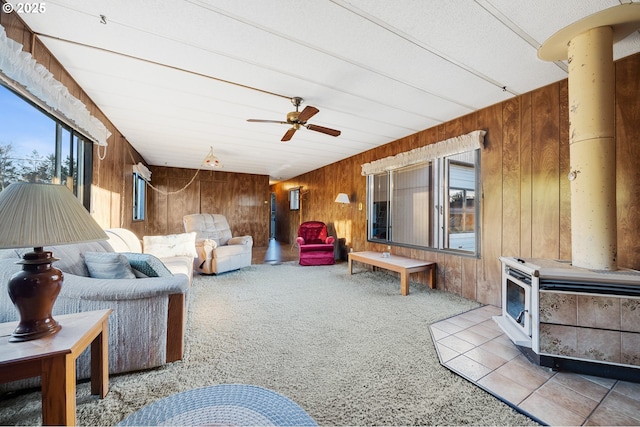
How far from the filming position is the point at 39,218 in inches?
41.2

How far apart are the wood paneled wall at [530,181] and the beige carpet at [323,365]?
0.56 m

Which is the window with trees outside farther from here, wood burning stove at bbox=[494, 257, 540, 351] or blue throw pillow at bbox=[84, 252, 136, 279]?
wood burning stove at bbox=[494, 257, 540, 351]

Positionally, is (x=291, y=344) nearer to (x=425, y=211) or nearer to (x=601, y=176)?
(x=601, y=176)

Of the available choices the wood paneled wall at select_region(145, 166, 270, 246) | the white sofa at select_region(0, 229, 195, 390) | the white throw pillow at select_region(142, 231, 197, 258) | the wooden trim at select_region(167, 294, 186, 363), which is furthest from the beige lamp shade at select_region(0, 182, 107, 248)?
the wood paneled wall at select_region(145, 166, 270, 246)

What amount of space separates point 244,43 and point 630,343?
10.9ft

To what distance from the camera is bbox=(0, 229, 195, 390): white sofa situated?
1464 millimetres

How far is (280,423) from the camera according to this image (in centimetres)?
124

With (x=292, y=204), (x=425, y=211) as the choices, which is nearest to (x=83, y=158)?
(x=425, y=211)

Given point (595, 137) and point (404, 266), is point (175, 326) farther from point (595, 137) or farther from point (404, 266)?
point (595, 137)

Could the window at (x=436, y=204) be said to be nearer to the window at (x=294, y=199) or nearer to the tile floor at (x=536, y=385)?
the tile floor at (x=536, y=385)

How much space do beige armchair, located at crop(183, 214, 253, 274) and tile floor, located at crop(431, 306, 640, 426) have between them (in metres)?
3.37

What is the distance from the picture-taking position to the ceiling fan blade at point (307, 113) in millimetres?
2422

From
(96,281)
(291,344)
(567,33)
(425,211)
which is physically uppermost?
(567,33)

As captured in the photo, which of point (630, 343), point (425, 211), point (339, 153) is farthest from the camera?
point (339, 153)
